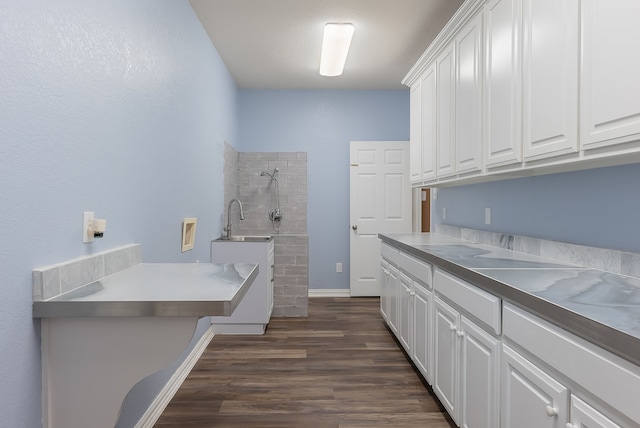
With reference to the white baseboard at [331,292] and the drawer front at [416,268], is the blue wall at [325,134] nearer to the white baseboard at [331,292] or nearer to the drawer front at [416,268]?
the white baseboard at [331,292]

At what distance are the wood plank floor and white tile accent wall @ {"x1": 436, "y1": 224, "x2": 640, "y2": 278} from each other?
108 cm

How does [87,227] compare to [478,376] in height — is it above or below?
above

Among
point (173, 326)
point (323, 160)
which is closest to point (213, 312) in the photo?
point (173, 326)

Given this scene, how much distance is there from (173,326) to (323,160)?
4.42 m

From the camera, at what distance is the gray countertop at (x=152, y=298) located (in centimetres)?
131

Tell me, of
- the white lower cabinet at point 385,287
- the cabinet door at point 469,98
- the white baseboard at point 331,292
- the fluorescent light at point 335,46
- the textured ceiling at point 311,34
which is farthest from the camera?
the white baseboard at point 331,292

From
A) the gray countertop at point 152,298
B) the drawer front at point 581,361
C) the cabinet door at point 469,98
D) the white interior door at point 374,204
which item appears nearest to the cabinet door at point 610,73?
the drawer front at point 581,361

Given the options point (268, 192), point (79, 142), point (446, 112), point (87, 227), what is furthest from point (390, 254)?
point (79, 142)

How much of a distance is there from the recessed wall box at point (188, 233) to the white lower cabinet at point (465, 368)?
174 centimetres

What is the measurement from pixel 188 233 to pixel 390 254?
67.2 inches

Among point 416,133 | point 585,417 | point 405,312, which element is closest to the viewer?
point 585,417

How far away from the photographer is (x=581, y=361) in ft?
3.80

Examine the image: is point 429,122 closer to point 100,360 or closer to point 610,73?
point 610,73

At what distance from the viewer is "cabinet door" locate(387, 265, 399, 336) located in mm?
3623
